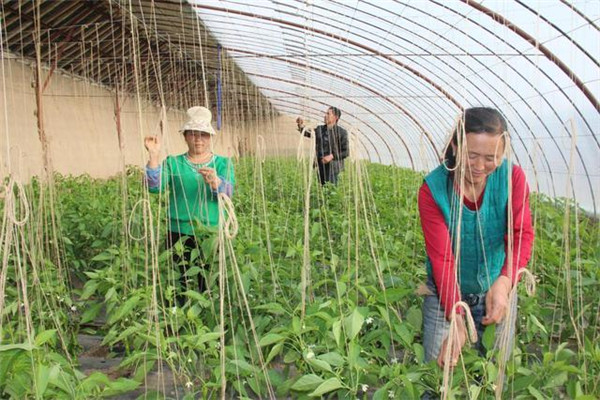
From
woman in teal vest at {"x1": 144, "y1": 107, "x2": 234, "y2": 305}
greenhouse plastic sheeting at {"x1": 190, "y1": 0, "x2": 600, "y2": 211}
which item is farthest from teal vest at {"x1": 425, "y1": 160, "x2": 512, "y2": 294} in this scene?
greenhouse plastic sheeting at {"x1": 190, "y1": 0, "x2": 600, "y2": 211}

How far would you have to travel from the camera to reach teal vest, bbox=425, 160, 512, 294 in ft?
5.56

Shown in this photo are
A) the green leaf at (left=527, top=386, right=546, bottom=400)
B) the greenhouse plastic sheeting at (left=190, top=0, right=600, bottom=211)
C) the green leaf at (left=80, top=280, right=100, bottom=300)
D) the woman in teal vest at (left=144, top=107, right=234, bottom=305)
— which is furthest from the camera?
the greenhouse plastic sheeting at (left=190, top=0, right=600, bottom=211)

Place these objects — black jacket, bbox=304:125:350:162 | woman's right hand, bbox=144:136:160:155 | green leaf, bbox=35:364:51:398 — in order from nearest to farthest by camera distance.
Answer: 1. green leaf, bbox=35:364:51:398
2. woman's right hand, bbox=144:136:160:155
3. black jacket, bbox=304:125:350:162

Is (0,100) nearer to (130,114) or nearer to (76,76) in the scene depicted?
(76,76)

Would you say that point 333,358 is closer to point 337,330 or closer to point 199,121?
point 337,330

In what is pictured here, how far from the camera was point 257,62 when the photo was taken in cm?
1262

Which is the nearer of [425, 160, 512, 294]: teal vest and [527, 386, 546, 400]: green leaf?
[527, 386, 546, 400]: green leaf

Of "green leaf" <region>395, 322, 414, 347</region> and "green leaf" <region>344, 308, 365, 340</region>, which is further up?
"green leaf" <region>344, 308, 365, 340</region>

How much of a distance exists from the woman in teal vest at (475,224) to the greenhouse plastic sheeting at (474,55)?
5.79ft

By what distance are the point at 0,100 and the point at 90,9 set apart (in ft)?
6.25

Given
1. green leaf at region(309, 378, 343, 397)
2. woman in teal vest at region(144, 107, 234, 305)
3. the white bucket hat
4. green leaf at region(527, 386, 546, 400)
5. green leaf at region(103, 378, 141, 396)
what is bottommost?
green leaf at region(527, 386, 546, 400)

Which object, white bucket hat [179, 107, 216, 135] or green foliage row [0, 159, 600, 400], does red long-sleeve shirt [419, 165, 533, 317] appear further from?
white bucket hat [179, 107, 216, 135]

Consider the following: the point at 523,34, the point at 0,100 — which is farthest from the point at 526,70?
the point at 0,100

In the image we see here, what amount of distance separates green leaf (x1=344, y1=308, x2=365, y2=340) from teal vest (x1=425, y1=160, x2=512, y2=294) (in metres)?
0.40
